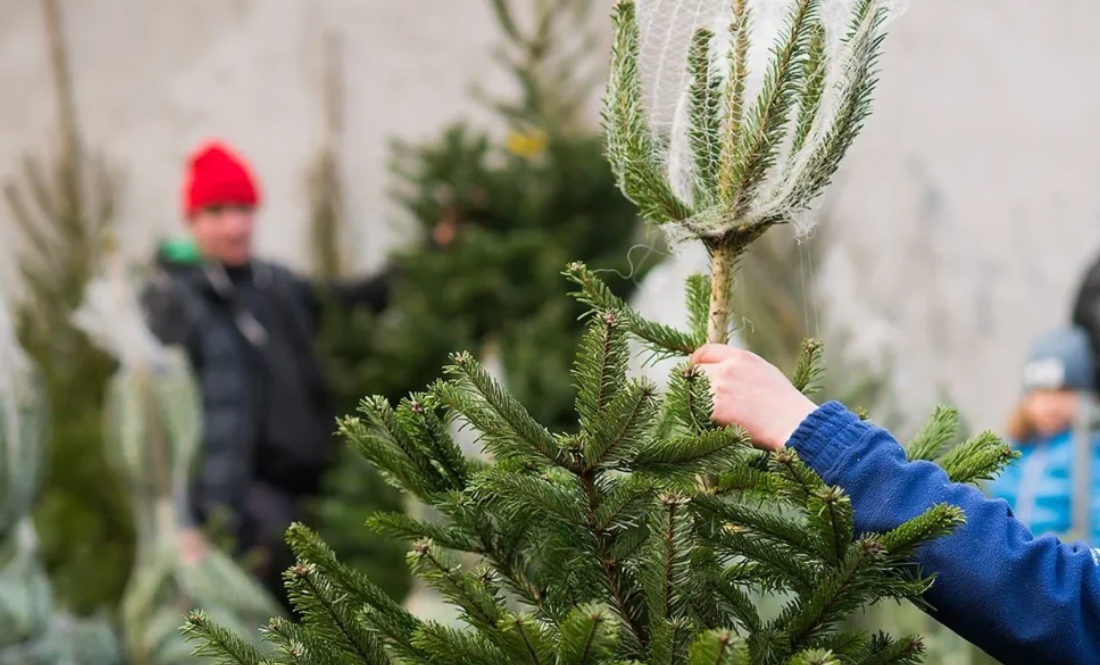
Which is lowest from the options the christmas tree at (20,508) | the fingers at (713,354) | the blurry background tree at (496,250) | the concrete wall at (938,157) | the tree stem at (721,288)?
the fingers at (713,354)

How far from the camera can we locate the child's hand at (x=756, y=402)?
4.67ft

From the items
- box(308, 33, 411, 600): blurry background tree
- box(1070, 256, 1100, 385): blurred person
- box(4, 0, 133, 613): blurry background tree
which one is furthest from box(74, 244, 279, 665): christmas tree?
box(1070, 256, 1100, 385): blurred person

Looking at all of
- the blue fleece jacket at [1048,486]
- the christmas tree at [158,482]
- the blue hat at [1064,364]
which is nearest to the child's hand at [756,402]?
the blue fleece jacket at [1048,486]

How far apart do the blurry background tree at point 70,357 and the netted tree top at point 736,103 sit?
3.83 metres

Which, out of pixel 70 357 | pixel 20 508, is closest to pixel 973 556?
pixel 20 508

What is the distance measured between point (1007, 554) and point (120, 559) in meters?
4.23

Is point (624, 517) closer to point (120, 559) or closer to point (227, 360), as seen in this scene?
point (227, 360)

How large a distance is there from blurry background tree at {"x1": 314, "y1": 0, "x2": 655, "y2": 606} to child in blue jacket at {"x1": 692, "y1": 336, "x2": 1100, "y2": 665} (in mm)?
2696

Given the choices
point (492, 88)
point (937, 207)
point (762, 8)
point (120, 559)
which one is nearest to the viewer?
point (762, 8)

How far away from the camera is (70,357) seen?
5.73 m

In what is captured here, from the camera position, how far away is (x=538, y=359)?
411 cm

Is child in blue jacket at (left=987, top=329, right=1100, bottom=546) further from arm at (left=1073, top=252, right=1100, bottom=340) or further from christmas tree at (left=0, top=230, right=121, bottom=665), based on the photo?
christmas tree at (left=0, top=230, right=121, bottom=665)

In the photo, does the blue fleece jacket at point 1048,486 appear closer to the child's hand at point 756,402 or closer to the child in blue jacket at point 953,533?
Answer: the child in blue jacket at point 953,533

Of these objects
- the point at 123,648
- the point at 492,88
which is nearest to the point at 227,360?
the point at 123,648
